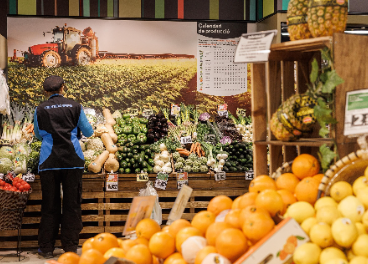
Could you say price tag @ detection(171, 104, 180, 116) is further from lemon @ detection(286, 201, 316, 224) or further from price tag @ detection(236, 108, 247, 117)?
lemon @ detection(286, 201, 316, 224)

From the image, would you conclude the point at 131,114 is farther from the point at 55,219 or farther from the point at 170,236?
the point at 170,236

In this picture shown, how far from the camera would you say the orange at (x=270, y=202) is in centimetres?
173

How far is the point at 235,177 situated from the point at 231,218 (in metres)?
3.22

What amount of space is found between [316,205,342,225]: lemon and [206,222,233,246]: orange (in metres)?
0.36

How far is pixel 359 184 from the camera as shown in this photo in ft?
5.93

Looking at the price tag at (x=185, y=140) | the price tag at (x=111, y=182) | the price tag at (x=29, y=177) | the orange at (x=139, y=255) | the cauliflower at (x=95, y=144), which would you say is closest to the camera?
the orange at (x=139, y=255)

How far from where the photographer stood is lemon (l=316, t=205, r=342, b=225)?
163 centimetres

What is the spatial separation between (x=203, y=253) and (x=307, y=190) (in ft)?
2.03

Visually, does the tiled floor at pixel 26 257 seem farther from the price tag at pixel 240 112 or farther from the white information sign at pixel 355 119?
the white information sign at pixel 355 119

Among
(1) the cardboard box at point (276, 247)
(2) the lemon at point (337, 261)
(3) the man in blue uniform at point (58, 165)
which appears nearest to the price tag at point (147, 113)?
(3) the man in blue uniform at point (58, 165)

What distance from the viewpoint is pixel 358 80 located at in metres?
2.12

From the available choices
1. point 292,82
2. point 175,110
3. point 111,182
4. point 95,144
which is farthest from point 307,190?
point 175,110

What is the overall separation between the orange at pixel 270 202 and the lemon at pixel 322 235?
0.19 m

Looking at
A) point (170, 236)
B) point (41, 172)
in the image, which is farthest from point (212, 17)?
point (170, 236)
